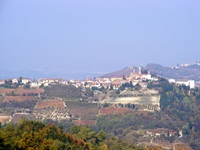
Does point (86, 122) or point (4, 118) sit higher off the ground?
point (4, 118)

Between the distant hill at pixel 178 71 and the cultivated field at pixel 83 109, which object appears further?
the distant hill at pixel 178 71

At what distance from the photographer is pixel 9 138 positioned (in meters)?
22.2

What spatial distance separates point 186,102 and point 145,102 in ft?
11.8

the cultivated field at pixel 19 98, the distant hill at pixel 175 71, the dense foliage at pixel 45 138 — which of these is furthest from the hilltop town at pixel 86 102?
the distant hill at pixel 175 71

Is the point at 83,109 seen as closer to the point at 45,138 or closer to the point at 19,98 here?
the point at 19,98

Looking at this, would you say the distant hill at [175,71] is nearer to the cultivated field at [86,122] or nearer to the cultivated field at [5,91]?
the cultivated field at [5,91]

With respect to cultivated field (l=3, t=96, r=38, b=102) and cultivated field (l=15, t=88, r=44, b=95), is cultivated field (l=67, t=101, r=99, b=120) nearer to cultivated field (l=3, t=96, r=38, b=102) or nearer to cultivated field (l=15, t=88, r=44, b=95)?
cultivated field (l=3, t=96, r=38, b=102)

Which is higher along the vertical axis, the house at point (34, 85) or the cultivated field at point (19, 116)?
the house at point (34, 85)

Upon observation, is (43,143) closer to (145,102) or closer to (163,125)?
(163,125)

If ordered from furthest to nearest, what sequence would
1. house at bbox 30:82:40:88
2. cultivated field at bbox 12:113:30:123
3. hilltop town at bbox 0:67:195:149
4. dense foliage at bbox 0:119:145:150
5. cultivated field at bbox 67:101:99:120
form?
house at bbox 30:82:40:88
cultivated field at bbox 67:101:99:120
hilltop town at bbox 0:67:195:149
cultivated field at bbox 12:113:30:123
dense foliage at bbox 0:119:145:150

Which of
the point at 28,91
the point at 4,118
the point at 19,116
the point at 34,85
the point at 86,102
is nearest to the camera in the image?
the point at 4,118

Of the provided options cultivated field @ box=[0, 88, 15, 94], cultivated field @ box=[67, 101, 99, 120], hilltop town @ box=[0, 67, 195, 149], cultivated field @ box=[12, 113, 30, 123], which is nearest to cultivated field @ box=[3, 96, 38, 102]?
hilltop town @ box=[0, 67, 195, 149]

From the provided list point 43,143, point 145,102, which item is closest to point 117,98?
point 145,102

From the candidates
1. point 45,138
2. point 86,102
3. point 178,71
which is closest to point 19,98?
point 86,102
